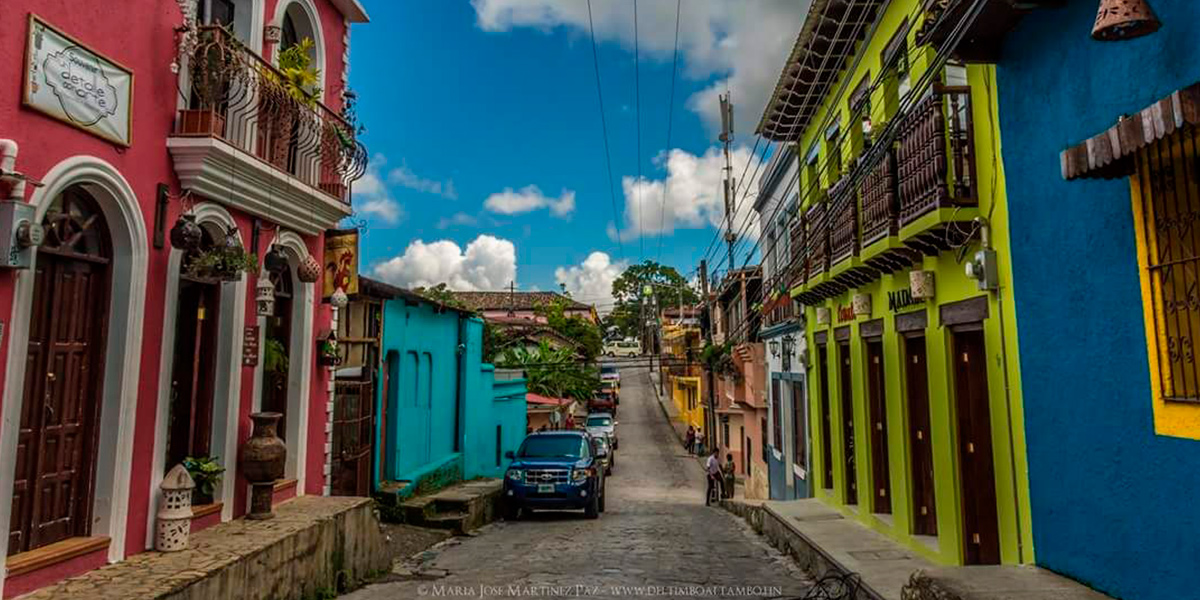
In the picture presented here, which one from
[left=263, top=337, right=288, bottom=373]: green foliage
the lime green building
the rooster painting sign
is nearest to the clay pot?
[left=263, top=337, right=288, bottom=373]: green foliage

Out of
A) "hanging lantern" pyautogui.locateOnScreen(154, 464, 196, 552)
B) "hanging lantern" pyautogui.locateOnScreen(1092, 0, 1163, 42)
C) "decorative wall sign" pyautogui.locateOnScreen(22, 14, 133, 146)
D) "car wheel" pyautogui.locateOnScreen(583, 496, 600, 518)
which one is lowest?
"car wheel" pyautogui.locateOnScreen(583, 496, 600, 518)

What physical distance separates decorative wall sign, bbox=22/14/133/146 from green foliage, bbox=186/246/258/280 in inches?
43.8

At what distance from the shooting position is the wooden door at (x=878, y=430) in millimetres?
10086

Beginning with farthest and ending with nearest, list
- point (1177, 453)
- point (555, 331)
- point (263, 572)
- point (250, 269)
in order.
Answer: point (555, 331)
point (250, 269)
point (263, 572)
point (1177, 453)

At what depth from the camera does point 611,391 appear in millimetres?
52531

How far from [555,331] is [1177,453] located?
46506mm

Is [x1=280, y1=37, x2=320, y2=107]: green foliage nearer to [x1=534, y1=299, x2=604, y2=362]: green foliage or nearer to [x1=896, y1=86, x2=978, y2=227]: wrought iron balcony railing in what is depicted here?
[x1=896, y1=86, x2=978, y2=227]: wrought iron balcony railing

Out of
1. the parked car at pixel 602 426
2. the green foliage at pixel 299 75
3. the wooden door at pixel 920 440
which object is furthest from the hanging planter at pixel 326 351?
the parked car at pixel 602 426

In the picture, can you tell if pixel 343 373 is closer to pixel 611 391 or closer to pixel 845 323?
pixel 845 323

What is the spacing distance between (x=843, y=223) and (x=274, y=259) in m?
7.48

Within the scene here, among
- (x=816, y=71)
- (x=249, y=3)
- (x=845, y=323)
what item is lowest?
(x=845, y=323)

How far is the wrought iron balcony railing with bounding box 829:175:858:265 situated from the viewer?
980cm

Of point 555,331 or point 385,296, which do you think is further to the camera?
point 555,331

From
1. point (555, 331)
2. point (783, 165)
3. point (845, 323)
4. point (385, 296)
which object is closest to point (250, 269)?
point (385, 296)
